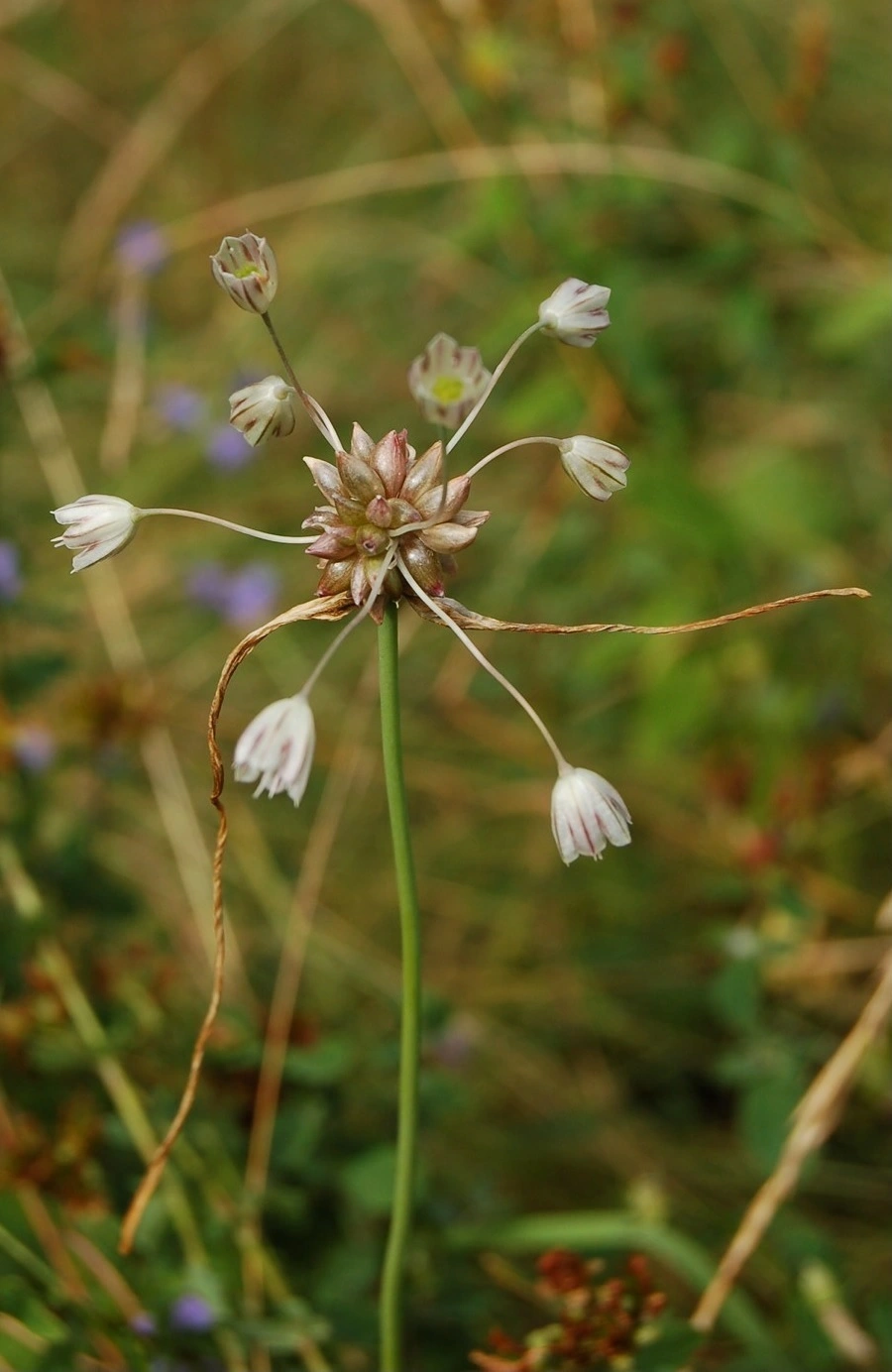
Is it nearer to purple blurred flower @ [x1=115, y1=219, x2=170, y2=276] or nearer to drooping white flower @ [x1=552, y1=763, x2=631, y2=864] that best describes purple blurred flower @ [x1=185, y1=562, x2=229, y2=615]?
purple blurred flower @ [x1=115, y1=219, x2=170, y2=276]

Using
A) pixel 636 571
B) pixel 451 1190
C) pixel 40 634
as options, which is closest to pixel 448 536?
pixel 451 1190

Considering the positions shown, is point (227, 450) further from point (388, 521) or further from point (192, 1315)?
point (388, 521)

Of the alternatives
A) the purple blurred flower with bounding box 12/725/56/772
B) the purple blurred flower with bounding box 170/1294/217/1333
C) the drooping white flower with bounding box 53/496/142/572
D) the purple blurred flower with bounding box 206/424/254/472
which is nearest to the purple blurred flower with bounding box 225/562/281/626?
the purple blurred flower with bounding box 206/424/254/472

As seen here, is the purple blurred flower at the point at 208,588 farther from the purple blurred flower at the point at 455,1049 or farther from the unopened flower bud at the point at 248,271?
the unopened flower bud at the point at 248,271

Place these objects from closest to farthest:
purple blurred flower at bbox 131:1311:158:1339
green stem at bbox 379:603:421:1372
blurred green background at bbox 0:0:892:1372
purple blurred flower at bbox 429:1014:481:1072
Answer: green stem at bbox 379:603:421:1372 < purple blurred flower at bbox 131:1311:158:1339 < blurred green background at bbox 0:0:892:1372 < purple blurred flower at bbox 429:1014:481:1072

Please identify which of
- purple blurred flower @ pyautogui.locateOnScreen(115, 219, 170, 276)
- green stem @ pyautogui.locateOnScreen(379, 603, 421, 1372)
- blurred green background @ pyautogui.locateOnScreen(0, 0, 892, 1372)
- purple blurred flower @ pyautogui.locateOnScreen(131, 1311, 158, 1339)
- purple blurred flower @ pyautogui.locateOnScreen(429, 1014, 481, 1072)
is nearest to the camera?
green stem @ pyautogui.locateOnScreen(379, 603, 421, 1372)

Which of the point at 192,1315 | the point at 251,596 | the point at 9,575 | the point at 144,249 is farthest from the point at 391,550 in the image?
the point at 144,249
